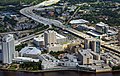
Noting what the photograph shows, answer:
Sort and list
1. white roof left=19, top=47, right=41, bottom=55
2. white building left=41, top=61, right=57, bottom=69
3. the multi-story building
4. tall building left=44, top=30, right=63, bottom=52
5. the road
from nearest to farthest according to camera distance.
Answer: white building left=41, top=61, right=57, bottom=69 → white roof left=19, top=47, right=41, bottom=55 → tall building left=44, top=30, right=63, bottom=52 → the road → the multi-story building

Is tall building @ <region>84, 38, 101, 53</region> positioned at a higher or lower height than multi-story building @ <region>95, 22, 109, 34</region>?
lower

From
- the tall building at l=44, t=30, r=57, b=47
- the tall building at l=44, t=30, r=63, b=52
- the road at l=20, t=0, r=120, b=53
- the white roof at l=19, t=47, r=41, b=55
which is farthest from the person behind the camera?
the road at l=20, t=0, r=120, b=53

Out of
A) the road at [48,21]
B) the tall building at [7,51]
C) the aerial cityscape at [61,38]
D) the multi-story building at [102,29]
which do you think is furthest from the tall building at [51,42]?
the multi-story building at [102,29]

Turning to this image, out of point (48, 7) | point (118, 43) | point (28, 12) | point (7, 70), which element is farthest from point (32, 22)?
point (7, 70)

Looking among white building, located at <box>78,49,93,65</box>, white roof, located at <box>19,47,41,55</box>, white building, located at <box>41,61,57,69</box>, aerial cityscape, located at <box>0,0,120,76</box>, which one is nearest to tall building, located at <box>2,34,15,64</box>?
aerial cityscape, located at <box>0,0,120,76</box>

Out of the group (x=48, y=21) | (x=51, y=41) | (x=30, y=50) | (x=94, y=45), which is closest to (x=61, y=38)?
(x=51, y=41)

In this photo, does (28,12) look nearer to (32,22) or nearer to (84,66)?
(32,22)

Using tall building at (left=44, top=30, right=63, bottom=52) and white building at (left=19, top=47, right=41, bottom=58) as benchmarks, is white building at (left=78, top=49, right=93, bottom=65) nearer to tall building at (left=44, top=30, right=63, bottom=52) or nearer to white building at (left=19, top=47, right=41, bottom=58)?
tall building at (left=44, top=30, right=63, bottom=52)

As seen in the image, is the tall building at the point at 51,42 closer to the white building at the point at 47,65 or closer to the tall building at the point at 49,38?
the tall building at the point at 49,38
